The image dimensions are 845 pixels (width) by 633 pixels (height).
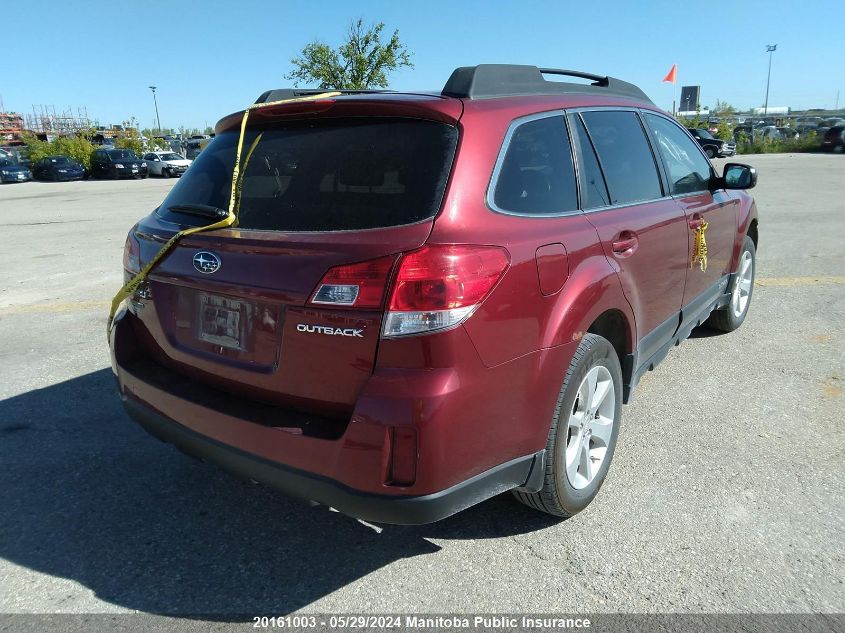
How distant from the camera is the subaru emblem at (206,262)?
2459 mm

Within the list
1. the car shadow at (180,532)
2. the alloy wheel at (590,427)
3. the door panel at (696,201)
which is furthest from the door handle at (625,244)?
the car shadow at (180,532)

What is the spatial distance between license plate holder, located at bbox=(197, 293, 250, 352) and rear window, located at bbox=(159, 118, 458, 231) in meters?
0.31

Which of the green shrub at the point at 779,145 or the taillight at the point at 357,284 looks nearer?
the taillight at the point at 357,284

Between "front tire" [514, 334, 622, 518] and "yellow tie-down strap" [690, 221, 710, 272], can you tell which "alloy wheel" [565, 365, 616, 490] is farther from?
"yellow tie-down strap" [690, 221, 710, 272]

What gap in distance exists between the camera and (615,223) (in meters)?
3.06

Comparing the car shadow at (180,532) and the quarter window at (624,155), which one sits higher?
the quarter window at (624,155)

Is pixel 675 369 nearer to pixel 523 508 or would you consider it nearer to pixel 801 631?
pixel 523 508

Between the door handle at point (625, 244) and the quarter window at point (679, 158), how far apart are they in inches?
36.9

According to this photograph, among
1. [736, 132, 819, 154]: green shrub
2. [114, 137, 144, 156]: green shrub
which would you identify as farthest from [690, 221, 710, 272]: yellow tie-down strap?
[114, 137, 144, 156]: green shrub

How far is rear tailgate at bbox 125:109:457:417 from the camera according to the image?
220 centimetres

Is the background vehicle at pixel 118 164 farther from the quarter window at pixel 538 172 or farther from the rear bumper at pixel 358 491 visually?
the quarter window at pixel 538 172

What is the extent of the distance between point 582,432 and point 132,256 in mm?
2136

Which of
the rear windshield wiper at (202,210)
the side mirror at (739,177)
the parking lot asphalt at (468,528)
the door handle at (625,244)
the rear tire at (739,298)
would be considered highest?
the rear windshield wiper at (202,210)

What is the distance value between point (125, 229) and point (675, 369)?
36.9 feet
